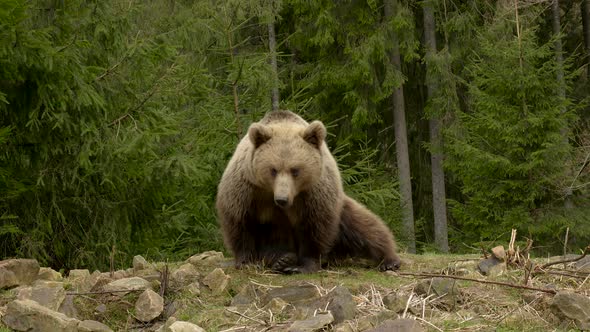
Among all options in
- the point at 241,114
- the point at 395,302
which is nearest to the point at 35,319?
the point at 395,302

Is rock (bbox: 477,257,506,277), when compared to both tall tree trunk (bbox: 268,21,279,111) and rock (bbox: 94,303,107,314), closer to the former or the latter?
rock (bbox: 94,303,107,314)

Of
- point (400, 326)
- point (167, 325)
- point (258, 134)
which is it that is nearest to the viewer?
point (400, 326)

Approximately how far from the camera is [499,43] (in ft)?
54.3

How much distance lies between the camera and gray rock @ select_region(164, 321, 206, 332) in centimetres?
496

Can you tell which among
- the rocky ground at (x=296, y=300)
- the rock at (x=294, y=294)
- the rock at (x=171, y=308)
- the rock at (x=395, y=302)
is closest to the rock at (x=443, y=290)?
the rocky ground at (x=296, y=300)

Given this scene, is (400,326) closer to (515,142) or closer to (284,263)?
(284,263)

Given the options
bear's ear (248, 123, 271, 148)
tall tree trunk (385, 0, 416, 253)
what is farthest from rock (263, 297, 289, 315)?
tall tree trunk (385, 0, 416, 253)

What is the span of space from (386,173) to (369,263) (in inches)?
547

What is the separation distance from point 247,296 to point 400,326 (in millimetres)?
1546

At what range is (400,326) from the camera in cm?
468

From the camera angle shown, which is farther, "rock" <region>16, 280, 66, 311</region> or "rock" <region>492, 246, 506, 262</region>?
"rock" <region>492, 246, 506, 262</region>

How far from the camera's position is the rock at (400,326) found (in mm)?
4652

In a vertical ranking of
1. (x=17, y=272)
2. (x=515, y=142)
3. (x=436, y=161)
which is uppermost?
(x=515, y=142)

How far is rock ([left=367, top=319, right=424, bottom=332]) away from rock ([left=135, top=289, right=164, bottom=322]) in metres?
1.70
